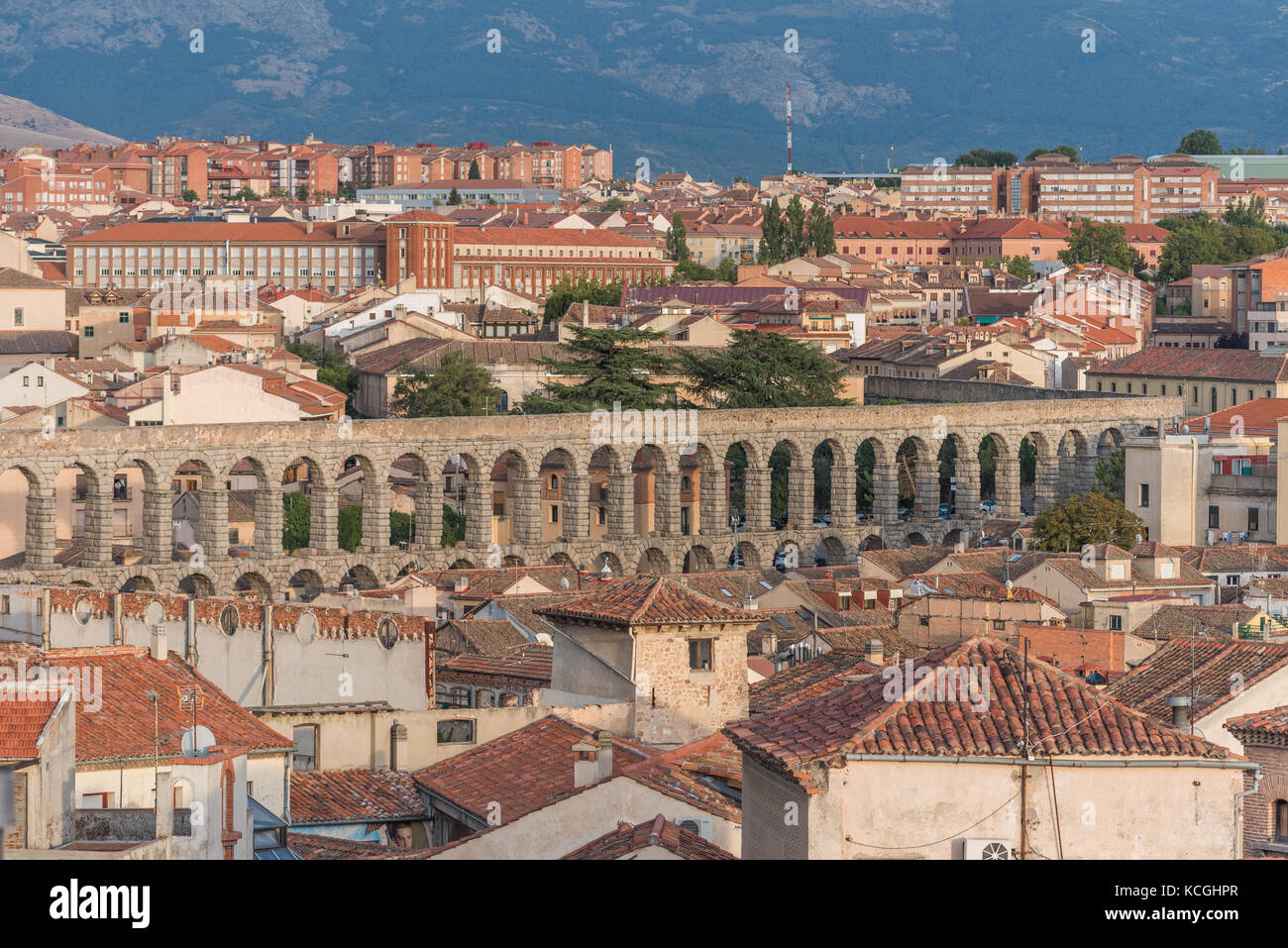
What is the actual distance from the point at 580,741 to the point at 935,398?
85.5 m

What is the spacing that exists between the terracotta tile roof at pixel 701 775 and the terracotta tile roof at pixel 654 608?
2.37 metres

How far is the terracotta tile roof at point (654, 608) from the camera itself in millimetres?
23703

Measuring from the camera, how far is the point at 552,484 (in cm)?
8525

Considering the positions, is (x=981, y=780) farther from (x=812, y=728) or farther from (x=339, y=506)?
(x=339, y=506)

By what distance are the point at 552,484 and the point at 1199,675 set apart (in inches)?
2447

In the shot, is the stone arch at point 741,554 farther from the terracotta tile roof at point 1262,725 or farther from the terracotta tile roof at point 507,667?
the terracotta tile roof at point 1262,725

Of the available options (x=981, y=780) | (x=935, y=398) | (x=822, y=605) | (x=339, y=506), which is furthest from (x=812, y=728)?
(x=935, y=398)

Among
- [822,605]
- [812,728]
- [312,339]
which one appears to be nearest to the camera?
[812,728]

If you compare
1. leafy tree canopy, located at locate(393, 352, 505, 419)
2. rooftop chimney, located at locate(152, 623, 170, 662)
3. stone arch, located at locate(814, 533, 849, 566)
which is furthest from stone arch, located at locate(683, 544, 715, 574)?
rooftop chimney, located at locate(152, 623, 170, 662)

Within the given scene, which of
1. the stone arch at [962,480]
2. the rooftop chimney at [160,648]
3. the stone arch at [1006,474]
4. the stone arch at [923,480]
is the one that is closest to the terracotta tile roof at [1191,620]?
the rooftop chimney at [160,648]

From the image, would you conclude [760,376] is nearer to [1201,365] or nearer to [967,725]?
[1201,365]
